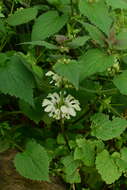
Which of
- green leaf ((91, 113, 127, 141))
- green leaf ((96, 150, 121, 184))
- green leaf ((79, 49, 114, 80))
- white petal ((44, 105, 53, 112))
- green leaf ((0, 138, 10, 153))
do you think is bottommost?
green leaf ((96, 150, 121, 184))

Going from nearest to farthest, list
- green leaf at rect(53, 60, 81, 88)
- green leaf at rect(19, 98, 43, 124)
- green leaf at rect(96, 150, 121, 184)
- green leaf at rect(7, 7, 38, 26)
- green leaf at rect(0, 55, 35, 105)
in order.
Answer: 1. green leaf at rect(53, 60, 81, 88)
2. green leaf at rect(0, 55, 35, 105)
3. green leaf at rect(96, 150, 121, 184)
4. green leaf at rect(19, 98, 43, 124)
5. green leaf at rect(7, 7, 38, 26)

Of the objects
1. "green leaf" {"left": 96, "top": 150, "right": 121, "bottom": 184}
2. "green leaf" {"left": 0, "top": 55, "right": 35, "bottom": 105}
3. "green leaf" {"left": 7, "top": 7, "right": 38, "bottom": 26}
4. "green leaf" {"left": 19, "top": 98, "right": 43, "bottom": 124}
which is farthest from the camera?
"green leaf" {"left": 7, "top": 7, "right": 38, "bottom": 26}

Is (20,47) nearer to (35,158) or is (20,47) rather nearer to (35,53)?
(35,53)

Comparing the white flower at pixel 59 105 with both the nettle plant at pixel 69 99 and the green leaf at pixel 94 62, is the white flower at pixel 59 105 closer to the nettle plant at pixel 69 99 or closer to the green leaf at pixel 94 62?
the nettle plant at pixel 69 99

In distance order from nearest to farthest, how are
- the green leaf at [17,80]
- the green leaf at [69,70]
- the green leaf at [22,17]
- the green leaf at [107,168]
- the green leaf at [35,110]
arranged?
1. the green leaf at [69,70]
2. the green leaf at [17,80]
3. the green leaf at [107,168]
4. the green leaf at [35,110]
5. the green leaf at [22,17]

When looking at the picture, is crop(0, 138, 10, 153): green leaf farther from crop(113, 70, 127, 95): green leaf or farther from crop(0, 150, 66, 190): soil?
crop(113, 70, 127, 95): green leaf

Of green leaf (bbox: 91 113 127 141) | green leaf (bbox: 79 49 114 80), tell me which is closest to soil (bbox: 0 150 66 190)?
green leaf (bbox: 91 113 127 141)

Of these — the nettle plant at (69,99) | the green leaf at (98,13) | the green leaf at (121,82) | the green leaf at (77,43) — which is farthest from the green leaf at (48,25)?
the green leaf at (121,82)

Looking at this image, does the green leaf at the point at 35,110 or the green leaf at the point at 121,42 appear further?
the green leaf at the point at 35,110

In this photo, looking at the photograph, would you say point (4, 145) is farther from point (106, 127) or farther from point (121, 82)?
point (121, 82)
